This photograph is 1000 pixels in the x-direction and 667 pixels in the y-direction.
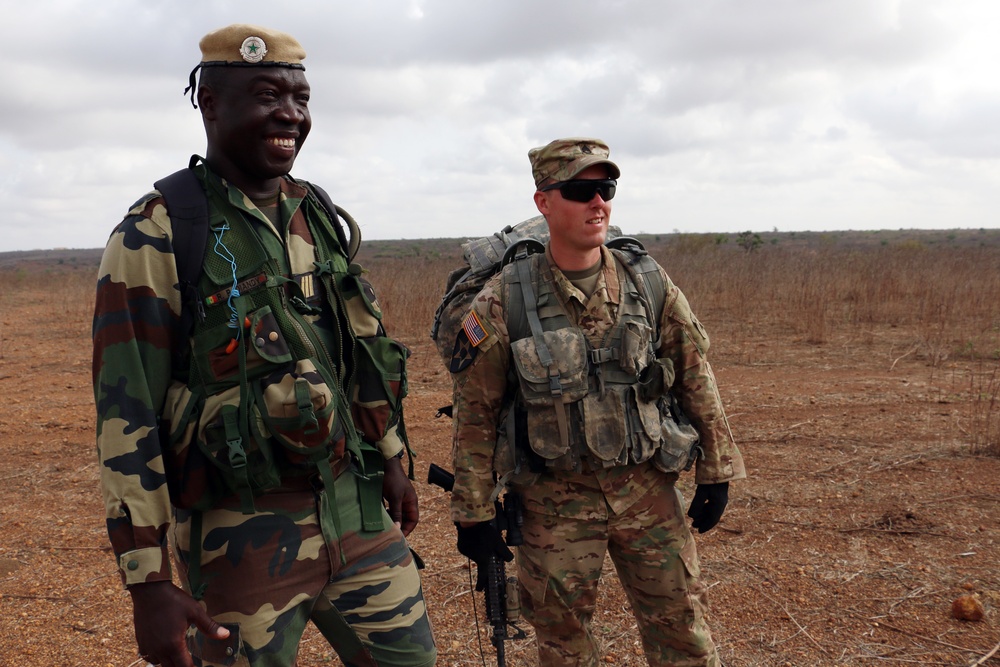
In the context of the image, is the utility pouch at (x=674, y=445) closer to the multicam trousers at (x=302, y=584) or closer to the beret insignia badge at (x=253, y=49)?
the multicam trousers at (x=302, y=584)

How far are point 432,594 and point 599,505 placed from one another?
1745mm

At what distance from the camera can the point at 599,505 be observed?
2471 mm

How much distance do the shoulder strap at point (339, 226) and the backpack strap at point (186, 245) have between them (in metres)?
0.43

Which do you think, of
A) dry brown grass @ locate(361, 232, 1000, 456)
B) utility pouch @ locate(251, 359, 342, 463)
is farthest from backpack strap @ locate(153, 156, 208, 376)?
dry brown grass @ locate(361, 232, 1000, 456)

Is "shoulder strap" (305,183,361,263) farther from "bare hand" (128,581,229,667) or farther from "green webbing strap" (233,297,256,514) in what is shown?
"bare hand" (128,581,229,667)

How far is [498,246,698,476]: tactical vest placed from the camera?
2418 mm

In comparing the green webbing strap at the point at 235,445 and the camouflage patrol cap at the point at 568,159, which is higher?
the camouflage patrol cap at the point at 568,159

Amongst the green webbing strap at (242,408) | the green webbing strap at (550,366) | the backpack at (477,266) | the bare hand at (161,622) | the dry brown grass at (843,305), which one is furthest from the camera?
the dry brown grass at (843,305)

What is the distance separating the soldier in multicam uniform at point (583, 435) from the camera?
244 cm

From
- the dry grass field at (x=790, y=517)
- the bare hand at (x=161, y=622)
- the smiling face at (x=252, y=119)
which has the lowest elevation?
the dry grass field at (x=790, y=517)

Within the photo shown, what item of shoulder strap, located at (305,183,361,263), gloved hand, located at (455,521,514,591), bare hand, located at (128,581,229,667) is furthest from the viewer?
gloved hand, located at (455,521,514,591)

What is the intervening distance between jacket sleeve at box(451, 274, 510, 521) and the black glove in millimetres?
688

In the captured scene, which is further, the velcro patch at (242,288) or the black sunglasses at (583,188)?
the black sunglasses at (583,188)

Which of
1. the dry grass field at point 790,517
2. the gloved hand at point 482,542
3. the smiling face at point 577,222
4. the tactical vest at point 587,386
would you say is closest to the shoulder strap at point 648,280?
the tactical vest at point 587,386
